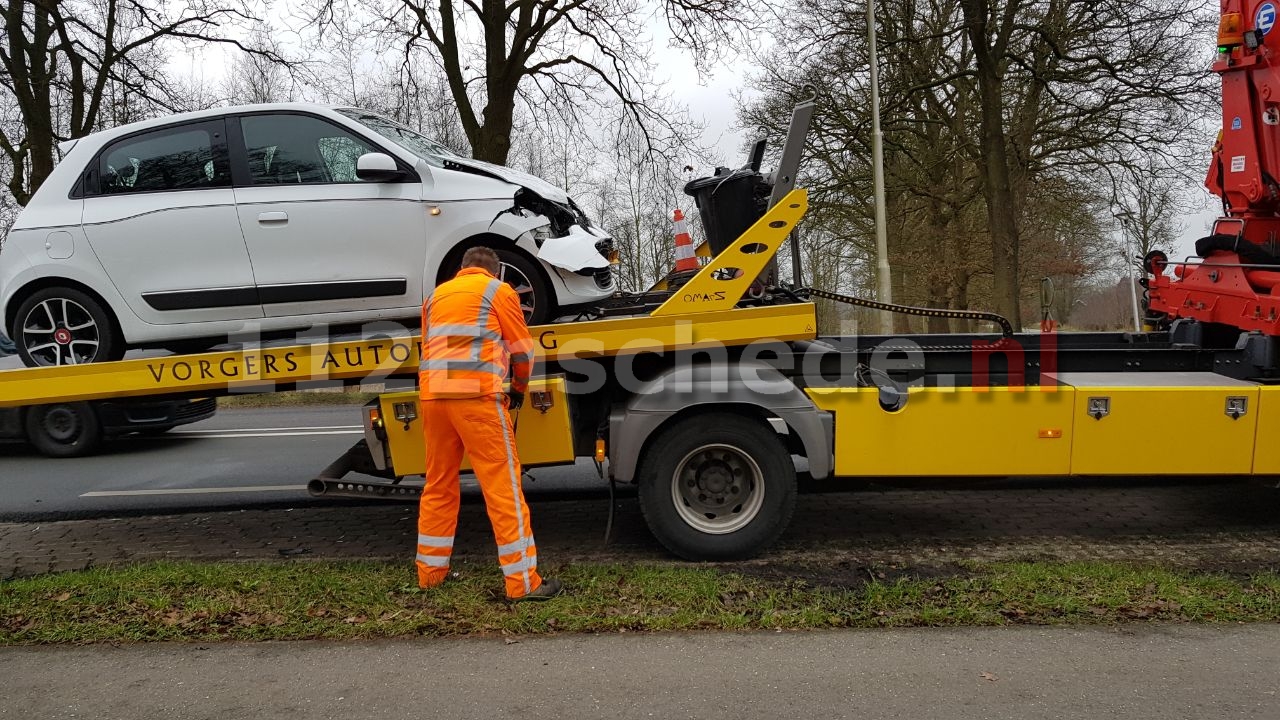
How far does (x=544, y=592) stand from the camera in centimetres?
418

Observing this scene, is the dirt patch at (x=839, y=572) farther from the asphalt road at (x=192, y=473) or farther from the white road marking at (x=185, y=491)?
the white road marking at (x=185, y=491)

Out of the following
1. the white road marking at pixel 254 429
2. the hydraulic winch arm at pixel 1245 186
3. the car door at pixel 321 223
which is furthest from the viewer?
the white road marking at pixel 254 429

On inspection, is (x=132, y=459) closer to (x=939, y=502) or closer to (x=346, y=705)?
(x=346, y=705)

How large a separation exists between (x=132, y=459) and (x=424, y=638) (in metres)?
6.68

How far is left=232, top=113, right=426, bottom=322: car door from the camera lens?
4.79 meters

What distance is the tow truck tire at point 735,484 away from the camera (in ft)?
15.5

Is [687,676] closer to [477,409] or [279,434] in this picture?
[477,409]

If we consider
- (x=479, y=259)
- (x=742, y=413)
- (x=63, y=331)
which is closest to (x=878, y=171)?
(x=742, y=413)

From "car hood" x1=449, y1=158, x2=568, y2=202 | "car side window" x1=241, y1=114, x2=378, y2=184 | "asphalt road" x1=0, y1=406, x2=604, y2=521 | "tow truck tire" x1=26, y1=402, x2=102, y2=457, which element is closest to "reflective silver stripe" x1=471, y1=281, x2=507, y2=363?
"car hood" x1=449, y1=158, x2=568, y2=202

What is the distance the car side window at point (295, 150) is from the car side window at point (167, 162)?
0.60ft

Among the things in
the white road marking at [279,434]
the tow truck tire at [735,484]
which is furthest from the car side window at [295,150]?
the white road marking at [279,434]

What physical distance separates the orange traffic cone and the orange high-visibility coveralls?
4.88ft

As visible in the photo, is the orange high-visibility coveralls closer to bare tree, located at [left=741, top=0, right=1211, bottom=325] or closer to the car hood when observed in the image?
the car hood

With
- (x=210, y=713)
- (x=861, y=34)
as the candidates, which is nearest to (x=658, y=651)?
(x=210, y=713)
